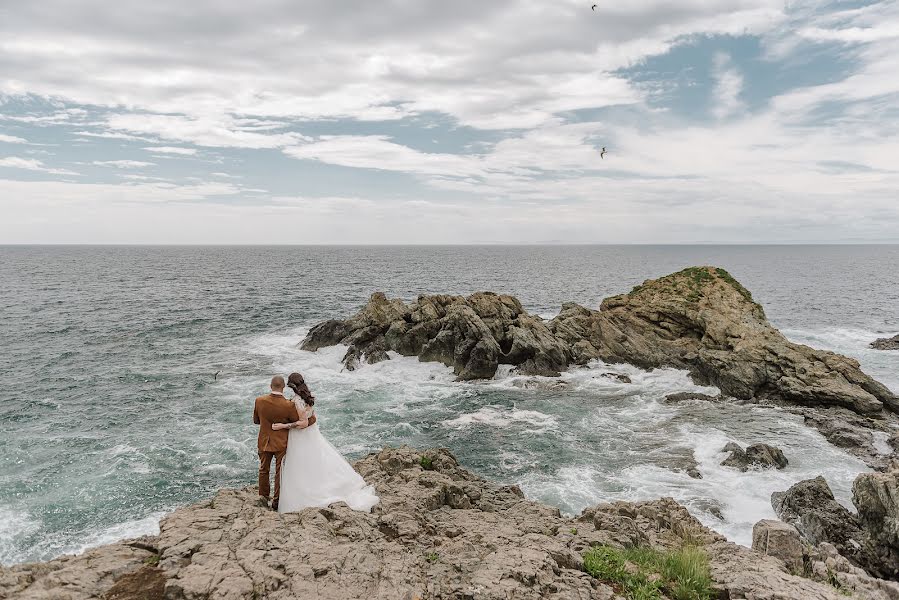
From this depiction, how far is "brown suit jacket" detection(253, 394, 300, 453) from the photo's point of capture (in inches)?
377

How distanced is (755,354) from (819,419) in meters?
6.90

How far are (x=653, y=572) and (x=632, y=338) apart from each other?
34.5 m

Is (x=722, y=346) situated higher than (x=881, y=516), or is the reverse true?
(x=722, y=346)

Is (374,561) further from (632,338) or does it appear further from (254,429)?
(632,338)

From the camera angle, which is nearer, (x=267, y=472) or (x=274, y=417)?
(x=274, y=417)

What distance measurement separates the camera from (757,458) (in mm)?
22594

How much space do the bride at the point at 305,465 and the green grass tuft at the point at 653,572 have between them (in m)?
5.22

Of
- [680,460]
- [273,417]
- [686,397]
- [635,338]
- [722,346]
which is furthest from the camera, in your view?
[635,338]

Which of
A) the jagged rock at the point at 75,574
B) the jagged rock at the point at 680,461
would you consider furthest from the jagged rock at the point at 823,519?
the jagged rock at the point at 75,574

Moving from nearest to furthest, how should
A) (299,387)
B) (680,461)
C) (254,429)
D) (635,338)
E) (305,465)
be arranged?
(299,387) < (305,465) < (680,461) < (254,429) < (635,338)

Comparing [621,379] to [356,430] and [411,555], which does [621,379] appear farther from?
[411,555]

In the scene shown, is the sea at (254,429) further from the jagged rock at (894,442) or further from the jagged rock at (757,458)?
the jagged rock at (894,442)

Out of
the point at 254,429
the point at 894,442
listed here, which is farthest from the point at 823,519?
the point at 254,429

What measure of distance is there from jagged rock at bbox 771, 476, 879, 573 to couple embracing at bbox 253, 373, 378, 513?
14.9m
